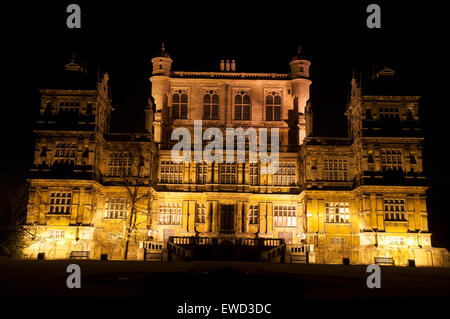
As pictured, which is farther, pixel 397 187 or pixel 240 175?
pixel 240 175

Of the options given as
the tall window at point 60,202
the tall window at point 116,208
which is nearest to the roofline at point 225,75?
the tall window at point 116,208

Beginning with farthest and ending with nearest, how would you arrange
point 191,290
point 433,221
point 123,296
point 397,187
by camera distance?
point 433,221, point 397,187, point 191,290, point 123,296

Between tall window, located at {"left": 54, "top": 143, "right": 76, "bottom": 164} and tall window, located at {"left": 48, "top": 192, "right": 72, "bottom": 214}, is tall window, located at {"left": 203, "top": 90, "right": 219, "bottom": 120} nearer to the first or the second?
tall window, located at {"left": 54, "top": 143, "right": 76, "bottom": 164}

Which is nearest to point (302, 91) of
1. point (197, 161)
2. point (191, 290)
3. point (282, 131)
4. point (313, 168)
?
point (282, 131)

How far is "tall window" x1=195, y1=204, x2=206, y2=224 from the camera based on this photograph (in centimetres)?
5288

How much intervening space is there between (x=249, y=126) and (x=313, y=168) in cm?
1031

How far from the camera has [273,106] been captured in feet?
194

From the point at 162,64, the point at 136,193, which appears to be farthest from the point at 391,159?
the point at 162,64

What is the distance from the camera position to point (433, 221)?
73062 mm

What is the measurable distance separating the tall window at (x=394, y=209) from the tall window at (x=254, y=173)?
1382 centimetres

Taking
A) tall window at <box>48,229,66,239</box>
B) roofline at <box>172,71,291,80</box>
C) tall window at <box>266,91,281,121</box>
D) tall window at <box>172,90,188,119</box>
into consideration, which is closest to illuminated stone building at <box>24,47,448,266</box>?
tall window at <box>48,229,66,239</box>

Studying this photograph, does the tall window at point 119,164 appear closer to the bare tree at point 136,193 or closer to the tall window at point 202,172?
the bare tree at point 136,193

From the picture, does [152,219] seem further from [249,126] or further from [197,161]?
[249,126]

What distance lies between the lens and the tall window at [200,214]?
5288 cm
